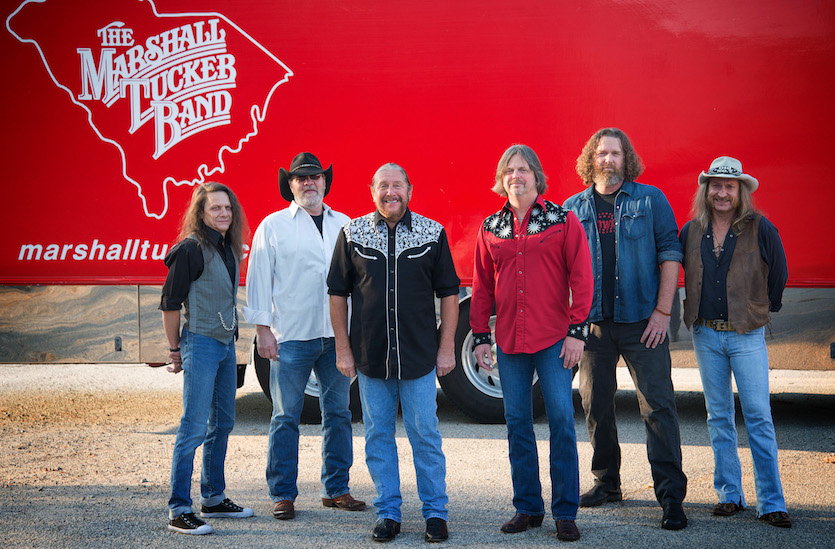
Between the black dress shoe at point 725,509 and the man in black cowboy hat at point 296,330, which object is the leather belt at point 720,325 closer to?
the black dress shoe at point 725,509

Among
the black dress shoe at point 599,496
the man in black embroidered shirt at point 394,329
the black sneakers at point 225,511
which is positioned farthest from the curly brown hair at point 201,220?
the black dress shoe at point 599,496

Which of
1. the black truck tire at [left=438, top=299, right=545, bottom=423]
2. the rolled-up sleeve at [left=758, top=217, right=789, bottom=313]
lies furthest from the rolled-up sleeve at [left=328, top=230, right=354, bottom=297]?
the black truck tire at [left=438, top=299, right=545, bottom=423]

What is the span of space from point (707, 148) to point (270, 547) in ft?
13.9

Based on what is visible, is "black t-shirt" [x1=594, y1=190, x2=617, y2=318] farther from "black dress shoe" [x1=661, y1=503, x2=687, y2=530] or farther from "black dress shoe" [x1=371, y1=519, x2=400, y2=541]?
"black dress shoe" [x1=371, y1=519, x2=400, y2=541]

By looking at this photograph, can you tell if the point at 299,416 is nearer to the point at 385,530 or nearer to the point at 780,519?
the point at 385,530

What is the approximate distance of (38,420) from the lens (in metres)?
6.30

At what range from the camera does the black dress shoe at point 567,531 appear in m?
3.58

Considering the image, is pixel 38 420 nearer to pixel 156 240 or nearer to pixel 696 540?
pixel 156 240

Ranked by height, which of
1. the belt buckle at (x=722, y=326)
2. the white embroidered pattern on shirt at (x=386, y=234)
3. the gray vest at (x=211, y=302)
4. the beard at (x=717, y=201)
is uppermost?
the beard at (x=717, y=201)

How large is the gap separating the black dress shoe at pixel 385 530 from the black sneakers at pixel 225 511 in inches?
30.1

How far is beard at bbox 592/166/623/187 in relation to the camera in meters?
4.02

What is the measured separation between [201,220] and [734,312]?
9.09 feet

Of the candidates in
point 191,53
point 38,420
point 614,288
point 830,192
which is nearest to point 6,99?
point 191,53

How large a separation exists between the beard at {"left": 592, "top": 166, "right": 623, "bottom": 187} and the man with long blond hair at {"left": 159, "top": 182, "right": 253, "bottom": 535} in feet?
6.31
